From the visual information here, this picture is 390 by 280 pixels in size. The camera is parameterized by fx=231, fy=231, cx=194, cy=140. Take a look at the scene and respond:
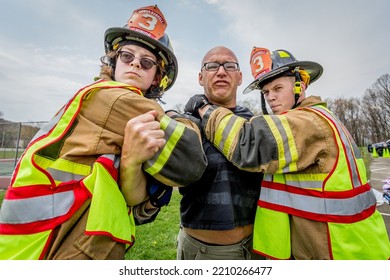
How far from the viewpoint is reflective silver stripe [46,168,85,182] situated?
1.22 meters

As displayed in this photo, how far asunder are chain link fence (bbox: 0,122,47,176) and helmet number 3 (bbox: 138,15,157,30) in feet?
35.6

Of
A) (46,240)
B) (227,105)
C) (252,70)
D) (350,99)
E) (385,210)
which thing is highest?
(350,99)

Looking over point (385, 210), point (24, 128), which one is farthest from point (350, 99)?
point (24, 128)

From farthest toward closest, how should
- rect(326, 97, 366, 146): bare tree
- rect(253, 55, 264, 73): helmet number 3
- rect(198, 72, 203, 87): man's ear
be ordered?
rect(326, 97, 366, 146): bare tree, rect(198, 72, 203, 87): man's ear, rect(253, 55, 264, 73): helmet number 3

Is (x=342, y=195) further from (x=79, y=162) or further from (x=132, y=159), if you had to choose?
(x=79, y=162)

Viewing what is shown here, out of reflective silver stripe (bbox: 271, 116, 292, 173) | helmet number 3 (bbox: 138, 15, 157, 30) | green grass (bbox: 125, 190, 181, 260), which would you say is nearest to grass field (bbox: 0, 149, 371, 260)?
green grass (bbox: 125, 190, 181, 260)

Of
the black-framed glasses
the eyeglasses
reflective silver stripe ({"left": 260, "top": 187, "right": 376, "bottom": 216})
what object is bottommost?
reflective silver stripe ({"left": 260, "top": 187, "right": 376, "bottom": 216})

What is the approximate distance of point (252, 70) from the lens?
2.69 meters

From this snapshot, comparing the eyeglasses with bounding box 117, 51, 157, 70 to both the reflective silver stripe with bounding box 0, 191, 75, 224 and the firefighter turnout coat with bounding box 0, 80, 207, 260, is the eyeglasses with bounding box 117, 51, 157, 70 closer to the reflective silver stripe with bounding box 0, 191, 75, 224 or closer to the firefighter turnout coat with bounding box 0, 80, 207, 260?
the firefighter turnout coat with bounding box 0, 80, 207, 260

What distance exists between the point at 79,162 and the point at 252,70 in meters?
2.13

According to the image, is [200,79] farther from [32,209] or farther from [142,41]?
[32,209]

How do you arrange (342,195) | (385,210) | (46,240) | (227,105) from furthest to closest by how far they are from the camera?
(385,210)
(227,105)
(342,195)
(46,240)

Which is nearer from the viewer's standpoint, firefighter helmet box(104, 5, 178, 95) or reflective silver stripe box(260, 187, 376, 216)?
reflective silver stripe box(260, 187, 376, 216)
